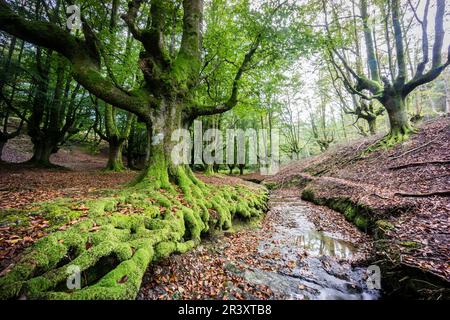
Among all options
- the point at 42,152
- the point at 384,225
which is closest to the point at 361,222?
the point at 384,225

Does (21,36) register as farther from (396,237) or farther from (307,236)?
(396,237)

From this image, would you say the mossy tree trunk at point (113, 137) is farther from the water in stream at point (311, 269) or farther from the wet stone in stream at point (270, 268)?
the water in stream at point (311, 269)

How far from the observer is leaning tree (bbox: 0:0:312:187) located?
5.94 meters

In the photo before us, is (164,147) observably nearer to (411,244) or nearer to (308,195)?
(411,244)

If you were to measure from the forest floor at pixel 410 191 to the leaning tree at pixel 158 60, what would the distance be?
5953 mm

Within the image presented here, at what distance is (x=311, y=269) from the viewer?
4.72 metres

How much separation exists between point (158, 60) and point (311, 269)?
294 inches

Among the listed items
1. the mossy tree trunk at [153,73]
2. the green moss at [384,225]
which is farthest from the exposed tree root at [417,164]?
the mossy tree trunk at [153,73]

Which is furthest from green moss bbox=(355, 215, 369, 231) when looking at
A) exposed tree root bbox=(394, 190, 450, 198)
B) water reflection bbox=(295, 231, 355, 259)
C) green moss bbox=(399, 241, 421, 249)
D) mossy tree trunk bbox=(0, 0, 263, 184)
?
mossy tree trunk bbox=(0, 0, 263, 184)

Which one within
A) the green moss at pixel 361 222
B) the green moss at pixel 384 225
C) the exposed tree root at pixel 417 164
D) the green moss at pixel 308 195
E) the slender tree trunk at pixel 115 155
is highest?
the slender tree trunk at pixel 115 155

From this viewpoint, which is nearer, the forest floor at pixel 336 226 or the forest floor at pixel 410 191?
the forest floor at pixel 336 226

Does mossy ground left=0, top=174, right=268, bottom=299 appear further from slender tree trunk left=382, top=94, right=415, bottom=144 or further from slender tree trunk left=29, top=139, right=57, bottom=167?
slender tree trunk left=29, top=139, right=57, bottom=167

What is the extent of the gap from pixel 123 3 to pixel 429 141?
18.1 meters

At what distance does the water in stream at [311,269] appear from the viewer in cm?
390
